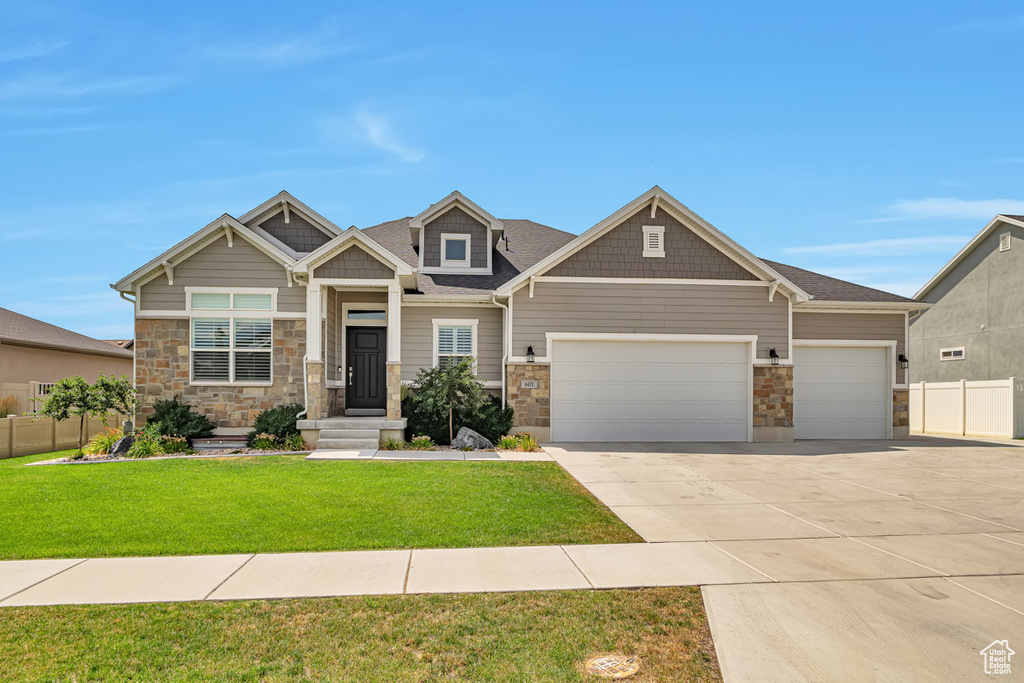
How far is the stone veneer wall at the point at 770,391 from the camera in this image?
16734 millimetres

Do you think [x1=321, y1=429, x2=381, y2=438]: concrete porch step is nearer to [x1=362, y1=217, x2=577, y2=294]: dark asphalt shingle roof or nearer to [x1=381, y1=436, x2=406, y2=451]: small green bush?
[x1=381, y1=436, x2=406, y2=451]: small green bush

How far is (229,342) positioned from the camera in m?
15.5

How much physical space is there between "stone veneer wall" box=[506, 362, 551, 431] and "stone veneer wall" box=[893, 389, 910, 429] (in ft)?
31.4

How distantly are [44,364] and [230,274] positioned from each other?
487 inches

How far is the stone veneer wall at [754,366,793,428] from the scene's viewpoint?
16734mm

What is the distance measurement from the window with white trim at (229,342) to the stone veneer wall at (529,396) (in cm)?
576

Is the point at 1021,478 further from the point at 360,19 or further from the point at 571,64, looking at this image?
the point at 360,19

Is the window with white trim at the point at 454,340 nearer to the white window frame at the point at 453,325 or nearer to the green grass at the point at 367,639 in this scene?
the white window frame at the point at 453,325

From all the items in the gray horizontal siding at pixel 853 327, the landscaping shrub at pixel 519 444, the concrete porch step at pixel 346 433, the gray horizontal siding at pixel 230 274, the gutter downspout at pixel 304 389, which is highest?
the gray horizontal siding at pixel 230 274

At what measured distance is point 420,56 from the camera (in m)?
12.2

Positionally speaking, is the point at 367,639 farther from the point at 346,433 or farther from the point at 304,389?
the point at 304,389

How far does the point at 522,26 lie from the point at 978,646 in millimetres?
11111

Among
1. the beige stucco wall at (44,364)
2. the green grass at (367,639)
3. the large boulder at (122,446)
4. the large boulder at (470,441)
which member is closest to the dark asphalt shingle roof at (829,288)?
the large boulder at (470,441)

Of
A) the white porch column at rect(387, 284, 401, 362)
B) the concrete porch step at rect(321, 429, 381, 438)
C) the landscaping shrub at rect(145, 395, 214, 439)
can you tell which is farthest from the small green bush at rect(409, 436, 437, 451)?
the landscaping shrub at rect(145, 395, 214, 439)
